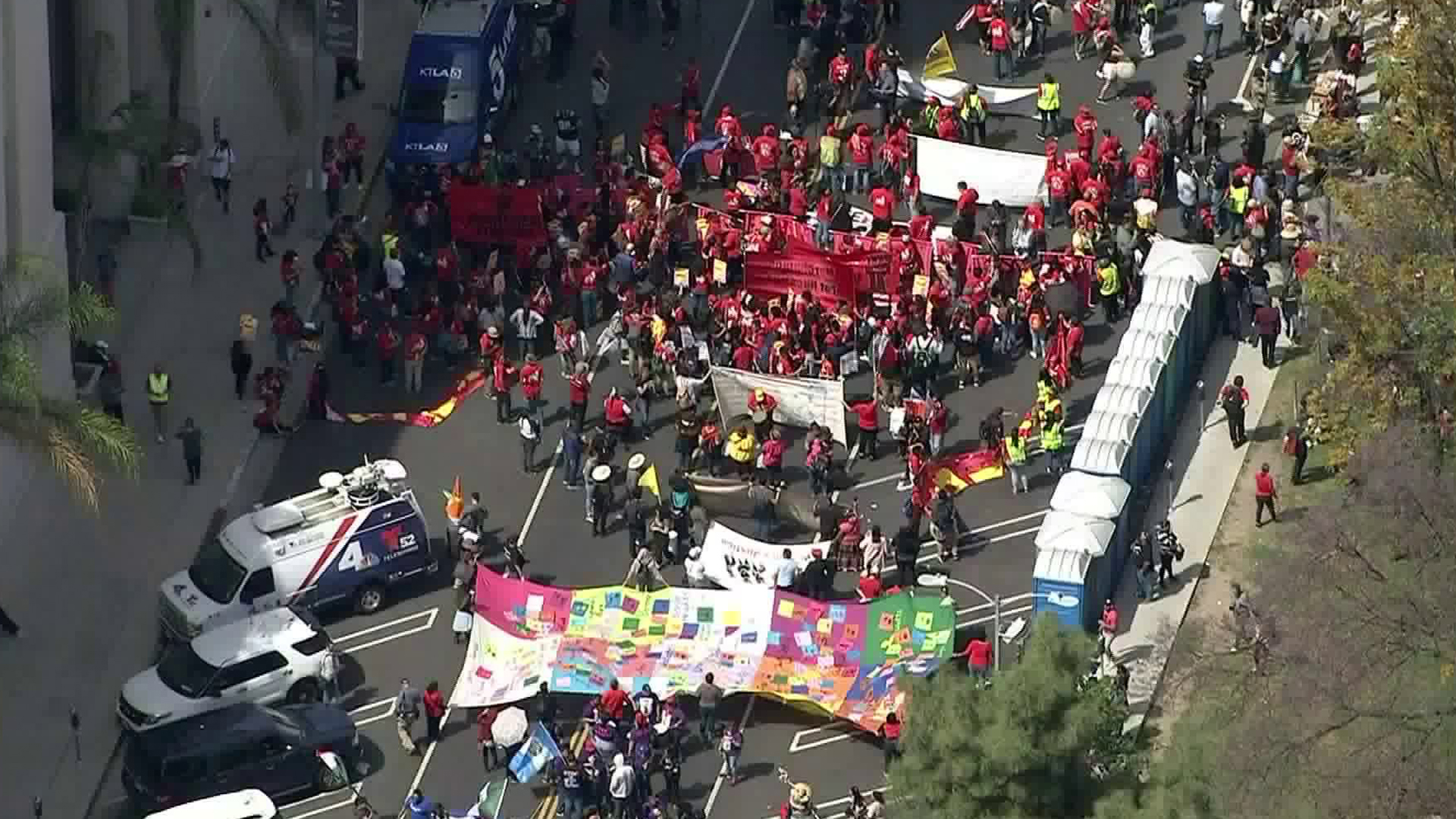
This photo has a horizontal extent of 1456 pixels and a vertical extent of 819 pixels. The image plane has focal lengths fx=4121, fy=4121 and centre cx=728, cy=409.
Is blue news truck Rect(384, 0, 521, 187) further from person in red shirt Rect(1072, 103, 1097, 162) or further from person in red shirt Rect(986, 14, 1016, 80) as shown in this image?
person in red shirt Rect(1072, 103, 1097, 162)

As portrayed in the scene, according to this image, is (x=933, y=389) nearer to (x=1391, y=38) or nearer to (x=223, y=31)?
(x=1391, y=38)

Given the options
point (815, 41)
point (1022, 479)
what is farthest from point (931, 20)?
point (1022, 479)

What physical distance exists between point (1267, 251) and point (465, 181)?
15054 millimetres

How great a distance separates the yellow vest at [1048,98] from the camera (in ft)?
261

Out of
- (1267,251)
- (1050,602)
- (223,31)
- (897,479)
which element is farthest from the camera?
(223,31)

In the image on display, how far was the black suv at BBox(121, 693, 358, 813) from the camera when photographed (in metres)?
63.3

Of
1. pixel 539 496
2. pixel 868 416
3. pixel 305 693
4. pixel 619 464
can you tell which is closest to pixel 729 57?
pixel 619 464

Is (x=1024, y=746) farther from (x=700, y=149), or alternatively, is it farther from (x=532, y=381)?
(x=700, y=149)

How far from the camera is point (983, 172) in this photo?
77.5 m

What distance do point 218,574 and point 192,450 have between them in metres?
4.68

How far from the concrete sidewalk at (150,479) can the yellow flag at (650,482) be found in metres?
6.87

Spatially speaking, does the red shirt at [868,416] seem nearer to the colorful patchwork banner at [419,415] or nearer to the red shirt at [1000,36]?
the colorful patchwork banner at [419,415]

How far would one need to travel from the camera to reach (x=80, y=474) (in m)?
61.9

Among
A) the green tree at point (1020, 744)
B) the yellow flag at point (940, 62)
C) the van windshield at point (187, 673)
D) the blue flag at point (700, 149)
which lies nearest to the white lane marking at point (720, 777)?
the green tree at point (1020, 744)
